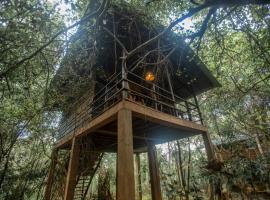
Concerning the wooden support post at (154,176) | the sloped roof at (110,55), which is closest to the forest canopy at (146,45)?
the sloped roof at (110,55)

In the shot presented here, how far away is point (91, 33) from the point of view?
5.79 m

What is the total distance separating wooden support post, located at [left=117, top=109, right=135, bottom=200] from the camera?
3.25m

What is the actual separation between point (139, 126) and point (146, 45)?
3638 millimetres

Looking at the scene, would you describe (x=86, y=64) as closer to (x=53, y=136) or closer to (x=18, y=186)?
(x=53, y=136)

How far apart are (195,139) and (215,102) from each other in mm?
4076

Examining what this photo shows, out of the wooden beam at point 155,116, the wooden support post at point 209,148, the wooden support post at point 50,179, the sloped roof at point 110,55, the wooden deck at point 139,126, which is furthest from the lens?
the wooden support post at point 50,179

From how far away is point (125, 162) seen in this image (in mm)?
3434

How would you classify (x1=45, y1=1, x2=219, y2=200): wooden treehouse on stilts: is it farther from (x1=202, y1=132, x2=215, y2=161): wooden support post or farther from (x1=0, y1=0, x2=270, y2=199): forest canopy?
(x1=0, y1=0, x2=270, y2=199): forest canopy

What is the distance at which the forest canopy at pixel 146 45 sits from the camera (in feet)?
12.9

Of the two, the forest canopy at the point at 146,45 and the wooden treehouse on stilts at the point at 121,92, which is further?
the wooden treehouse on stilts at the point at 121,92

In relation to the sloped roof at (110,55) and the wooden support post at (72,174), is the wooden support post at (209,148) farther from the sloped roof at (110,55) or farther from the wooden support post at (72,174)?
the wooden support post at (72,174)

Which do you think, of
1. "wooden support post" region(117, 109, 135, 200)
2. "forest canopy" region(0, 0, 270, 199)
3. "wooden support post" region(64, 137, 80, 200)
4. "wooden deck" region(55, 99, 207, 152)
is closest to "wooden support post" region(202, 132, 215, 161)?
"wooden deck" region(55, 99, 207, 152)

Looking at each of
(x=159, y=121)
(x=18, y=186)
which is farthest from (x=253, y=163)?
(x=18, y=186)

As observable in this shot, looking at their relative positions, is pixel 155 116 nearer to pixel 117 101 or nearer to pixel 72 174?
pixel 117 101
